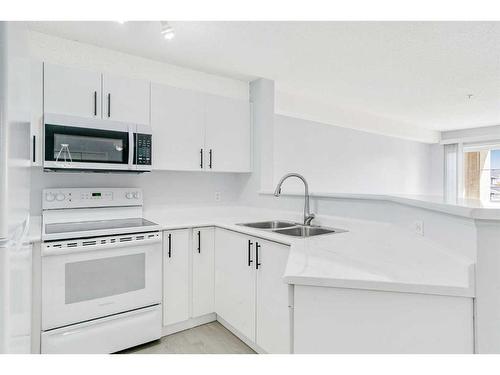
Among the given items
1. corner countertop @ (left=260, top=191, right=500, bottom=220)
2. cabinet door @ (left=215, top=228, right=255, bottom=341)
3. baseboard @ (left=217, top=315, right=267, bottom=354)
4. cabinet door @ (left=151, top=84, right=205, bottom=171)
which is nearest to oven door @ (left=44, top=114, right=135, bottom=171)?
cabinet door @ (left=151, top=84, right=205, bottom=171)

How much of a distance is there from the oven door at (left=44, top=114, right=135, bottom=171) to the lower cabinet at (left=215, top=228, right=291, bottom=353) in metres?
0.98

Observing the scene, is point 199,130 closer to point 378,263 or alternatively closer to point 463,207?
point 378,263

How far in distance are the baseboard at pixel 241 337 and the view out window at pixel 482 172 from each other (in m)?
5.24

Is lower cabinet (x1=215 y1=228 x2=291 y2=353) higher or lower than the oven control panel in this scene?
lower

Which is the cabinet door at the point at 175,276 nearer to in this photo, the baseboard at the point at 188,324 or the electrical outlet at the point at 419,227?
the baseboard at the point at 188,324

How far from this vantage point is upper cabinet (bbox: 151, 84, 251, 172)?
246cm

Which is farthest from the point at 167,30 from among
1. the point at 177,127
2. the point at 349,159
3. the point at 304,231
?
the point at 349,159

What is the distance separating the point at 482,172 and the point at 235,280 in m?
5.74

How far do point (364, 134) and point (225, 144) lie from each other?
2683 mm

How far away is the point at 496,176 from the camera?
5.41 meters

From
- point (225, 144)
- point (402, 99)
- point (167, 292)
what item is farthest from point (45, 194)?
point (402, 99)

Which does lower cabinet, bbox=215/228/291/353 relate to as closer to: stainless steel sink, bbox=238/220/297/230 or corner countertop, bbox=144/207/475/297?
corner countertop, bbox=144/207/475/297

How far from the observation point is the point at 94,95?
2.16 m

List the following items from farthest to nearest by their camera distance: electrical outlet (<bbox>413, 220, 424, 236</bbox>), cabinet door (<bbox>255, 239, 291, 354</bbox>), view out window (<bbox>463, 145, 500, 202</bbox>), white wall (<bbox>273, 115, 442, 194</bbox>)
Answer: view out window (<bbox>463, 145, 500, 202</bbox>), white wall (<bbox>273, 115, 442, 194</bbox>), cabinet door (<bbox>255, 239, 291, 354</bbox>), electrical outlet (<bbox>413, 220, 424, 236</bbox>)
